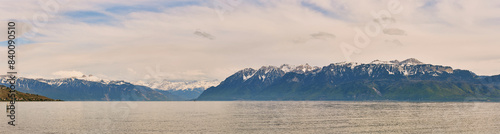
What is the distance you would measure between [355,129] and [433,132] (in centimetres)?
1989

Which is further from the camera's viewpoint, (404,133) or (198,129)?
(198,129)

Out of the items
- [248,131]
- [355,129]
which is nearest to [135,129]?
[248,131]

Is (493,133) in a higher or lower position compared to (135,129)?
lower

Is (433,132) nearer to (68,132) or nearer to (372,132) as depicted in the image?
(372,132)

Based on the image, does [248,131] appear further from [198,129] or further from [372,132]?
[372,132]

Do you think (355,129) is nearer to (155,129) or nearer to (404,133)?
(404,133)

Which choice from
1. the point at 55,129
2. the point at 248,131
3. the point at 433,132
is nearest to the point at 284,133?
the point at 248,131

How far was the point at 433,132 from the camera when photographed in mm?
104312

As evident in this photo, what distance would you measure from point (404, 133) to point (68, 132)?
283 feet

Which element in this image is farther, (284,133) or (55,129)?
(55,129)

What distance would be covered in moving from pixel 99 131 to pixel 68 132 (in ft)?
24.6

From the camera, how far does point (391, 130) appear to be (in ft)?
354

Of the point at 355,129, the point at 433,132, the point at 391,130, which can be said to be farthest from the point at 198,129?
the point at 433,132

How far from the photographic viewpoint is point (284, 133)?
330ft
